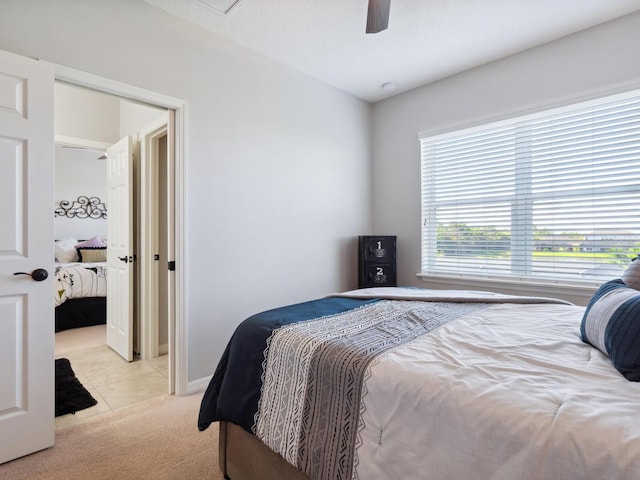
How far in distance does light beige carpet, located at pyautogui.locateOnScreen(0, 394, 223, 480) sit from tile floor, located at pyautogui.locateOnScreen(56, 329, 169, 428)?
151 millimetres

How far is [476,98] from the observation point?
3.20 meters

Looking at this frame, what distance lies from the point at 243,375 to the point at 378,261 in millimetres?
2330

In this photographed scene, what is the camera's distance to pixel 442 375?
3.30 ft

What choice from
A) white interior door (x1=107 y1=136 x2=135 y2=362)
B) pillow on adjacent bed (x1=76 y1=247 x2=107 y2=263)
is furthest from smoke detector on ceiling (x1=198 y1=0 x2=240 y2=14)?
pillow on adjacent bed (x1=76 y1=247 x2=107 y2=263)

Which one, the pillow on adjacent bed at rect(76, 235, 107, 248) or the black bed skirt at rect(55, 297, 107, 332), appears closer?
the black bed skirt at rect(55, 297, 107, 332)

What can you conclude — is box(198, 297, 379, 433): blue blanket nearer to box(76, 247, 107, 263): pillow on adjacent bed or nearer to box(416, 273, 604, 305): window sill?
box(416, 273, 604, 305): window sill

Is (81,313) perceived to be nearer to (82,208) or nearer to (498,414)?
(82,208)

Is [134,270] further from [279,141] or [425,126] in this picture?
[425,126]

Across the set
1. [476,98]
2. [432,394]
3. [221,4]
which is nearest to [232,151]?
[221,4]

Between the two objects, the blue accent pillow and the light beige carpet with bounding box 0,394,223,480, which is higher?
the blue accent pillow

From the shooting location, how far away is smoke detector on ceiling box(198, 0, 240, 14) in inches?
89.4

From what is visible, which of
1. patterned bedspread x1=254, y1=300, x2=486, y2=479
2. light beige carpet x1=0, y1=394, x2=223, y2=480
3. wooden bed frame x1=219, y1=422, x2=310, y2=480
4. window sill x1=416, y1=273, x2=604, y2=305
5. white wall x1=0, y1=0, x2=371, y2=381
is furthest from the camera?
window sill x1=416, y1=273, x2=604, y2=305

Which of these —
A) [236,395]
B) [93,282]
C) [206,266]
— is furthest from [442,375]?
[93,282]

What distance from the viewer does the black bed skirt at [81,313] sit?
13.8ft
